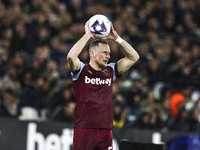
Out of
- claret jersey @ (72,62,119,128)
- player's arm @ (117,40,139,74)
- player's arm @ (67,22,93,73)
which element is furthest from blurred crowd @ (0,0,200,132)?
player's arm @ (67,22,93,73)

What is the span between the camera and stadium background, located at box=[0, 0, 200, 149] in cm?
962

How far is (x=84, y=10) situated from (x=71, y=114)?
4819mm

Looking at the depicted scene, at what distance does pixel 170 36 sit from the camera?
14953 mm

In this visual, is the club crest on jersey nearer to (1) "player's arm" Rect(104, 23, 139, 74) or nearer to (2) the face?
(2) the face

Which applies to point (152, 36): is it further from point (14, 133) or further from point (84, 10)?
point (14, 133)

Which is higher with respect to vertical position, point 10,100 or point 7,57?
point 7,57

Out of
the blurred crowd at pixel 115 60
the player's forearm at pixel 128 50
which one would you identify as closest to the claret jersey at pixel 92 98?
the player's forearm at pixel 128 50

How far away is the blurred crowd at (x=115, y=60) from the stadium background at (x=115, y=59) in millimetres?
20

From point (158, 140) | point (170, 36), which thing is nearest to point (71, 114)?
point (158, 140)

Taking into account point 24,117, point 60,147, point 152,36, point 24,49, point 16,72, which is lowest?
point 60,147

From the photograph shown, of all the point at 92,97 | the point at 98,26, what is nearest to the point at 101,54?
the point at 98,26

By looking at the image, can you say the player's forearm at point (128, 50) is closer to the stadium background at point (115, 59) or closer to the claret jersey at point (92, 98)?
the claret jersey at point (92, 98)

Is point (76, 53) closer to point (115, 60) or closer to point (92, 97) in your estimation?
point (92, 97)

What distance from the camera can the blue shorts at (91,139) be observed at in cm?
532
